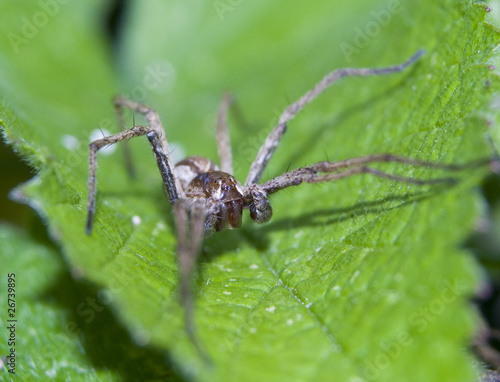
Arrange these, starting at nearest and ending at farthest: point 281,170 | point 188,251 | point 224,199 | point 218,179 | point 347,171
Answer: point 188,251 < point 347,171 < point 224,199 < point 218,179 < point 281,170

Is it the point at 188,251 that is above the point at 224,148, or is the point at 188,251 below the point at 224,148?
below

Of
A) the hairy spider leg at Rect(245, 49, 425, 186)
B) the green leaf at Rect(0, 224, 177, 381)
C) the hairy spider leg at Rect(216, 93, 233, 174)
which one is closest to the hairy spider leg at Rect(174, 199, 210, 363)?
the green leaf at Rect(0, 224, 177, 381)

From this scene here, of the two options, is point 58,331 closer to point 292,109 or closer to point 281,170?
point 281,170

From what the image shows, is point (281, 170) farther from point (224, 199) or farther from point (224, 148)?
point (224, 199)

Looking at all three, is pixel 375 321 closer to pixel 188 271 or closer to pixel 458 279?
pixel 458 279

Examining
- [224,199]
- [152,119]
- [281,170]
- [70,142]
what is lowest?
[224,199]

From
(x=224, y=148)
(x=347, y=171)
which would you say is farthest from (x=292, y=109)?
(x=347, y=171)

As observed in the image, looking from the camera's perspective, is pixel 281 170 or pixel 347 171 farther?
pixel 281 170

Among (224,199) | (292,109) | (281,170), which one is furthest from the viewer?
(281,170)

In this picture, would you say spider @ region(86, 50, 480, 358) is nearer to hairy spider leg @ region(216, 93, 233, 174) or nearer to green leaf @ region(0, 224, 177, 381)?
hairy spider leg @ region(216, 93, 233, 174)

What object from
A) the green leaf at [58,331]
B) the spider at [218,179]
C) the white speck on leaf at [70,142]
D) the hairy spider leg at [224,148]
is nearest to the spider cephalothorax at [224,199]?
the spider at [218,179]
